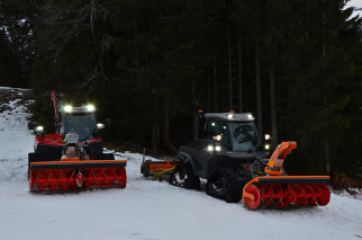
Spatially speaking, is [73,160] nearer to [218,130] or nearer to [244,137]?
[218,130]

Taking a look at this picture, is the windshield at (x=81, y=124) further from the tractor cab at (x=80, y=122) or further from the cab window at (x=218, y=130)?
the cab window at (x=218, y=130)

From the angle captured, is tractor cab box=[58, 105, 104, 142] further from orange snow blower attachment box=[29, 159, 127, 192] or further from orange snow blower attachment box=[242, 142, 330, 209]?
orange snow blower attachment box=[242, 142, 330, 209]

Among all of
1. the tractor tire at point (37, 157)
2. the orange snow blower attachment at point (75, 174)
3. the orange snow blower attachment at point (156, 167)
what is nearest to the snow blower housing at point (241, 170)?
the orange snow blower attachment at point (156, 167)

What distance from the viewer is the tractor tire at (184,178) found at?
1097 centimetres

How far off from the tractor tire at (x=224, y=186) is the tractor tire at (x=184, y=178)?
928 millimetres

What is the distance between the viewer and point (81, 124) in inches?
496

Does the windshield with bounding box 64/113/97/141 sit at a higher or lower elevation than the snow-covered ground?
higher

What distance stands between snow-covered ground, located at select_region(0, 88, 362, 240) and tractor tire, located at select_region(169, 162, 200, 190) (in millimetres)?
332

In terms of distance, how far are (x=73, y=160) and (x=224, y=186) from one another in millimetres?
4139

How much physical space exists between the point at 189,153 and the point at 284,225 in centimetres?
438

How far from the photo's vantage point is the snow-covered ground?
6.57 m

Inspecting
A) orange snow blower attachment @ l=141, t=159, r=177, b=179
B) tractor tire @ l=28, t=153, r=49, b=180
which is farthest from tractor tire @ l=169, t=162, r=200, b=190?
tractor tire @ l=28, t=153, r=49, b=180

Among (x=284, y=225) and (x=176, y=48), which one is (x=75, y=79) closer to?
(x=176, y=48)

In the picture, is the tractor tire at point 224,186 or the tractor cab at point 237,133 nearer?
the tractor tire at point 224,186
